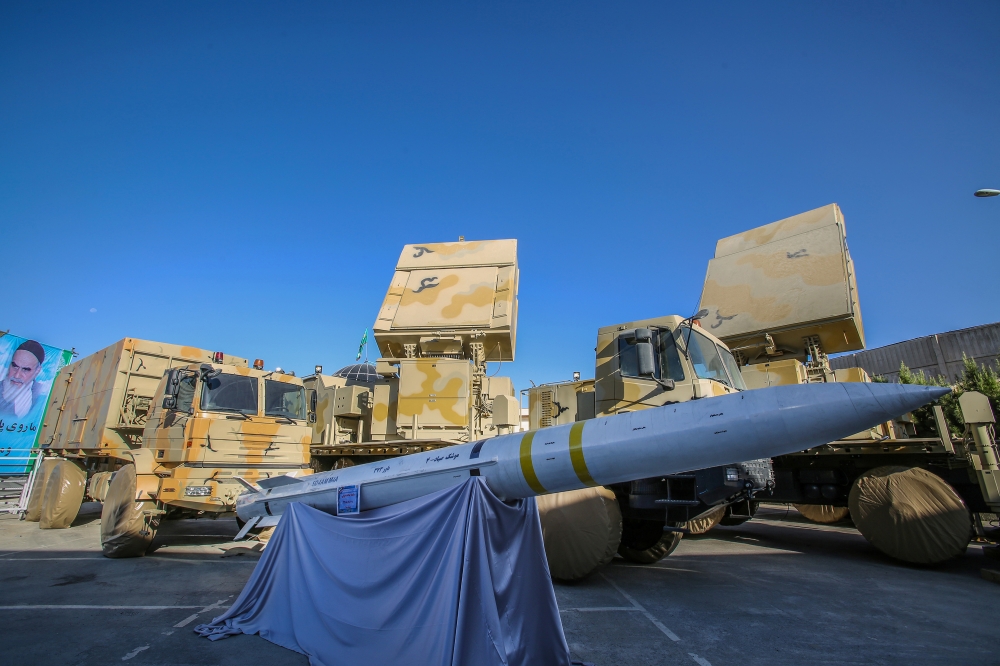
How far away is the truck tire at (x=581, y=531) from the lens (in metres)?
5.70

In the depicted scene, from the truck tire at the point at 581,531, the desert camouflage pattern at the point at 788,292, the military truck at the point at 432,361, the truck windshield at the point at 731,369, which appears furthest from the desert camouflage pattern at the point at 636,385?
the desert camouflage pattern at the point at 788,292

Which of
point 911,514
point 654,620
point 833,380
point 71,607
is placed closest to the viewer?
point 654,620

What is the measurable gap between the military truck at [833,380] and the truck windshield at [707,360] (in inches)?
95.2

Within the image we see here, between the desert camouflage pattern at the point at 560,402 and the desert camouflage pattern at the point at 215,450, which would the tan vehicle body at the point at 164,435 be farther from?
the desert camouflage pattern at the point at 560,402

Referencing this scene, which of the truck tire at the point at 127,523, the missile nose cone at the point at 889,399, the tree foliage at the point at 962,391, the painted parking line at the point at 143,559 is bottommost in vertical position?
the painted parking line at the point at 143,559

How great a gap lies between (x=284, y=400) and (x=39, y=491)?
27.3ft

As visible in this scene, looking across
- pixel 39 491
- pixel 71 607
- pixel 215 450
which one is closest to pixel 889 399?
pixel 71 607

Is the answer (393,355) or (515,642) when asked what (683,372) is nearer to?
(515,642)

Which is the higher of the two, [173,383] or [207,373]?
[207,373]

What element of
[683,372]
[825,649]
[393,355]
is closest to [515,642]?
[825,649]

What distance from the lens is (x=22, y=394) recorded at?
15.0 metres

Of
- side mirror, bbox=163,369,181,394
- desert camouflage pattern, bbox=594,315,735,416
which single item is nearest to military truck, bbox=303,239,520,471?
desert camouflage pattern, bbox=594,315,735,416

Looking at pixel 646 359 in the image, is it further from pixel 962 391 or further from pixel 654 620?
pixel 962 391

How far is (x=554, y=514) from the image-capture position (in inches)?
237
